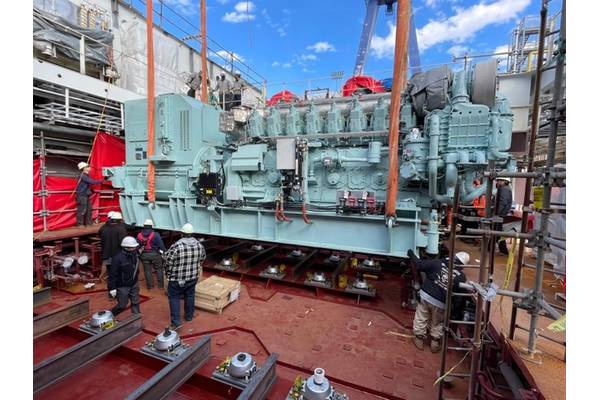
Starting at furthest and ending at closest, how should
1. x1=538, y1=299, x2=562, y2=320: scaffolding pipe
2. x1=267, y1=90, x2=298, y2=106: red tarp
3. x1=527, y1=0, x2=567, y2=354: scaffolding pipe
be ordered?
x1=267, y1=90, x2=298, y2=106: red tarp → x1=527, y1=0, x2=567, y2=354: scaffolding pipe → x1=538, y1=299, x2=562, y2=320: scaffolding pipe

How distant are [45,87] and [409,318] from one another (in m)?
10.2

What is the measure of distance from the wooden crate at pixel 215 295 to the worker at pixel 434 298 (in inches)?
124

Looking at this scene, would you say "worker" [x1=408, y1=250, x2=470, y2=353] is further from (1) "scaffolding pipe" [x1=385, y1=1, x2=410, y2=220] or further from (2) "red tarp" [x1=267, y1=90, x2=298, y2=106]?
(2) "red tarp" [x1=267, y1=90, x2=298, y2=106]

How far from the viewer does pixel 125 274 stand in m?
4.27

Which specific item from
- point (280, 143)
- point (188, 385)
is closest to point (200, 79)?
point (280, 143)

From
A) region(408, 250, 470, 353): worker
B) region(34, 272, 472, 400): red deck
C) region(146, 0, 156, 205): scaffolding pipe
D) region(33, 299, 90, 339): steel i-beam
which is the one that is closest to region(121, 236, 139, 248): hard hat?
region(33, 299, 90, 339): steel i-beam

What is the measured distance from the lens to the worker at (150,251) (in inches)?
211

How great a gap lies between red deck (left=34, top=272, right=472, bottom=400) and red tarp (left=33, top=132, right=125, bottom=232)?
7.59 ft

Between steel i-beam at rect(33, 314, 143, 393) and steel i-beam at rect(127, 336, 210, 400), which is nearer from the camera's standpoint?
steel i-beam at rect(127, 336, 210, 400)

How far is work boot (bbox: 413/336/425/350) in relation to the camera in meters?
3.71

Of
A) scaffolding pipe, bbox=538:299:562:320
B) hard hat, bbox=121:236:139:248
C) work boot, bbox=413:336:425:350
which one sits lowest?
work boot, bbox=413:336:425:350

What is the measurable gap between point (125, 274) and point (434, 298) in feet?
15.4

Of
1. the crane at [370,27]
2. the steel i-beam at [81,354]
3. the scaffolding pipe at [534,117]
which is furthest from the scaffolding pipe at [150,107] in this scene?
the crane at [370,27]

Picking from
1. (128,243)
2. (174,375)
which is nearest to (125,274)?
(128,243)
